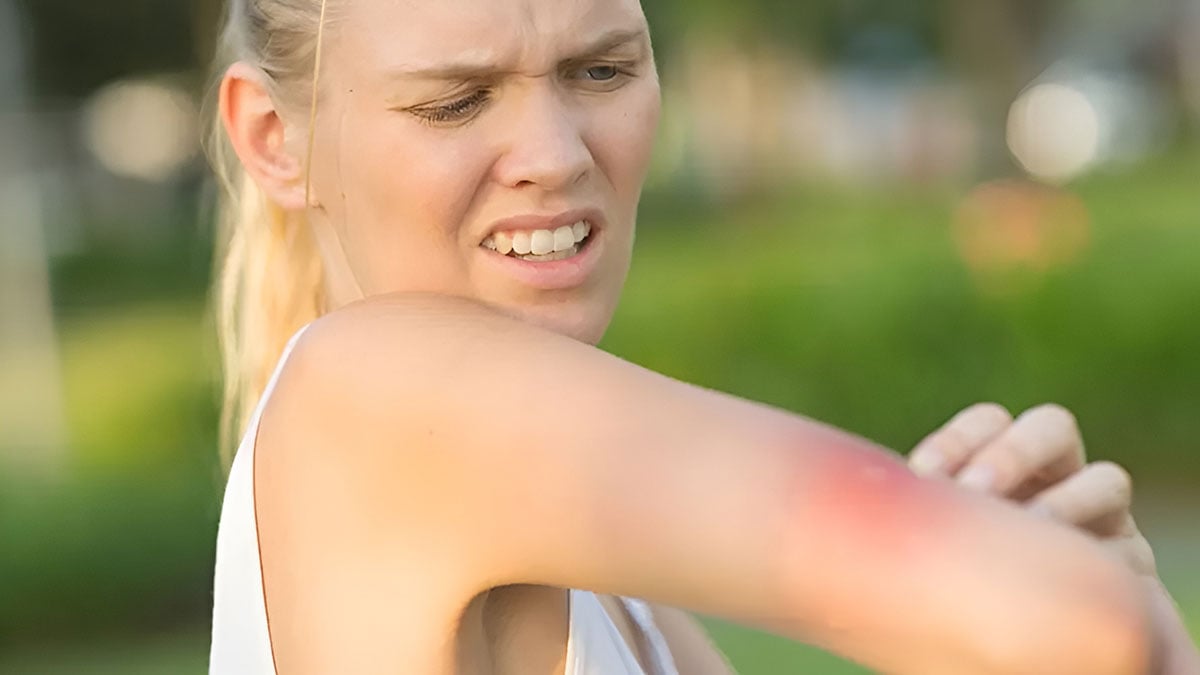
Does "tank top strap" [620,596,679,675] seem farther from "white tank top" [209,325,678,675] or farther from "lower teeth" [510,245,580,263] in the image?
"lower teeth" [510,245,580,263]

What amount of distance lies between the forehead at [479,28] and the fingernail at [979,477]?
1.75 feet

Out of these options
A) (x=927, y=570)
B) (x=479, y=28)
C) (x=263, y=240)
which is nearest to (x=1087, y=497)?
(x=927, y=570)

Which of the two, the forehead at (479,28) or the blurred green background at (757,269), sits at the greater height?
the forehead at (479,28)

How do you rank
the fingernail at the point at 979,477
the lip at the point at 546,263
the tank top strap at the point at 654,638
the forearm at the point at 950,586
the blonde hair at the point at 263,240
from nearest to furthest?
the forearm at the point at 950,586
the fingernail at the point at 979,477
the lip at the point at 546,263
the blonde hair at the point at 263,240
the tank top strap at the point at 654,638

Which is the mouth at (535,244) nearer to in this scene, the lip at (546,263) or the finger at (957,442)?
the lip at (546,263)

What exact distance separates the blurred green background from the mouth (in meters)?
5.76

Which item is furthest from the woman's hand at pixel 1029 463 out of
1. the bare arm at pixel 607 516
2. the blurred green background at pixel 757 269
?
the blurred green background at pixel 757 269

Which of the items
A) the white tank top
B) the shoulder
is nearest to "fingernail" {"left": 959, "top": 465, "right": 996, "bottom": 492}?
the white tank top

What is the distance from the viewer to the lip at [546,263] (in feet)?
6.11

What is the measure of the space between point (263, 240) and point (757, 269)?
9.20 meters

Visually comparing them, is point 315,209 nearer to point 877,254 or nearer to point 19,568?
point 19,568

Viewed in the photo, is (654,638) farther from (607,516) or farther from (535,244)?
(607,516)

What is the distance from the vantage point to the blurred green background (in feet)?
29.1

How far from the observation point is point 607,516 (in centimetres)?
143
